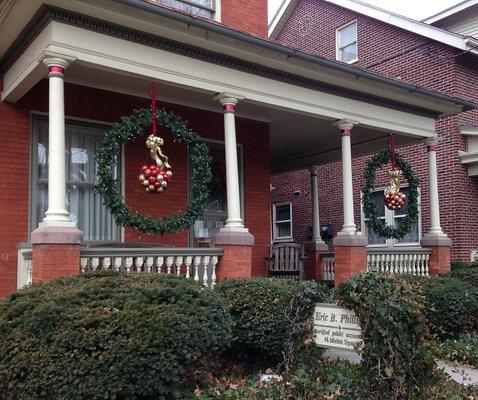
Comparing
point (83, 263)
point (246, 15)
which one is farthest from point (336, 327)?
point (246, 15)

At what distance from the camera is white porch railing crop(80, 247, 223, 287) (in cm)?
688

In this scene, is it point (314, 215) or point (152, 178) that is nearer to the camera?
point (152, 178)

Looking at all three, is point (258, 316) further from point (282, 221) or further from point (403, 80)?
point (282, 221)

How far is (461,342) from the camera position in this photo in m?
8.17

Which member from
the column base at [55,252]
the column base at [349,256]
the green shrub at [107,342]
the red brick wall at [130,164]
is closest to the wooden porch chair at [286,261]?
the red brick wall at [130,164]

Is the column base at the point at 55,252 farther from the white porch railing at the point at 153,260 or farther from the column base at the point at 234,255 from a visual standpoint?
the column base at the point at 234,255

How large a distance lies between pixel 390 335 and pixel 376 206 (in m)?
6.26

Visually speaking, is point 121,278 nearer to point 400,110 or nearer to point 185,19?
point 185,19

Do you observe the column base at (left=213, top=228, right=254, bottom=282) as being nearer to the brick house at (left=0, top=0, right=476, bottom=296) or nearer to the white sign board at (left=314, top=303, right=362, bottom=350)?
the brick house at (left=0, top=0, right=476, bottom=296)

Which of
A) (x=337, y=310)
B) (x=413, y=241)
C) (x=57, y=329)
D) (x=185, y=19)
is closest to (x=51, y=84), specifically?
(x=185, y=19)

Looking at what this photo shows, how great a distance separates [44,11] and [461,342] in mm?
7284

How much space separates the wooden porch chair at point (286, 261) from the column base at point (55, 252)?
518 centimetres

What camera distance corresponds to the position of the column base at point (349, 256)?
962 centimetres

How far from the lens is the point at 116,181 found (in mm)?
7277
